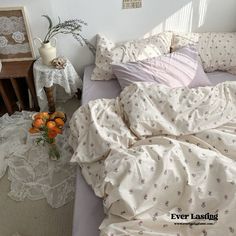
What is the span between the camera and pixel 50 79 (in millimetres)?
1794

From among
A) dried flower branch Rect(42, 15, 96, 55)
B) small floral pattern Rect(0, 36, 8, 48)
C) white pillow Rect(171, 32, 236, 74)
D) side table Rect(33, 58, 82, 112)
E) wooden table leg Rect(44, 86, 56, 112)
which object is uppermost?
dried flower branch Rect(42, 15, 96, 55)

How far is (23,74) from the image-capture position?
1.85 metres

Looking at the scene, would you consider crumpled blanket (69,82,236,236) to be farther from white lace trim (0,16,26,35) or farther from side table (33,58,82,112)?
white lace trim (0,16,26,35)

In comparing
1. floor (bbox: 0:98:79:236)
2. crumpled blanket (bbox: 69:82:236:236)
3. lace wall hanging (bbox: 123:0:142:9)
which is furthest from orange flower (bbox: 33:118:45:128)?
lace wall hanging (bbox: 123:0:142:9)

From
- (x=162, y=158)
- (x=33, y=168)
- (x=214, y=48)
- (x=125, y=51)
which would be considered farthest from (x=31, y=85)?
(x=214, y=48)

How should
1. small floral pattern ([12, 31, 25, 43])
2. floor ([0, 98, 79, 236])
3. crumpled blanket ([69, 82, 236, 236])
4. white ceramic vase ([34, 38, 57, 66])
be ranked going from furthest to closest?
small floral pattern ([12, 31, 25, 43]) → white ceramic vase ([34, 38, 57, 66]) → floor ([0, 98, 79, 236]) → crumpled blanket ([69, 82, 236, 236])

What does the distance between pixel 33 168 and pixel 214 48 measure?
1544 mm

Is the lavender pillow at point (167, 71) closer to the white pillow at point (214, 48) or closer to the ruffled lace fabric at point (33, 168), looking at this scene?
the white pillow at point (214, 48)

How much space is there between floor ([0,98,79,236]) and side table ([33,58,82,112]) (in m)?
0.76

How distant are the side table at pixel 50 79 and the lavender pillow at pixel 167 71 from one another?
373mm

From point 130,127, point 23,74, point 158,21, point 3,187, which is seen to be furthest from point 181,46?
point 3,187

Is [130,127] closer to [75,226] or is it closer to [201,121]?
[201,121]

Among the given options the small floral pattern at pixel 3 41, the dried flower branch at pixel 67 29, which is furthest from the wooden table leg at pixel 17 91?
the dried flower branch at pixel 67 29

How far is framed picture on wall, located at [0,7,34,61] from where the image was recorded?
1772 millimetres
